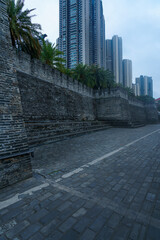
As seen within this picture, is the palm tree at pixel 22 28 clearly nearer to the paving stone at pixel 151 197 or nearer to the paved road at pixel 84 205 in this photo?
the paved road at pixel 84 205

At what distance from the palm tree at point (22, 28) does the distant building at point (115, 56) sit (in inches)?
2533

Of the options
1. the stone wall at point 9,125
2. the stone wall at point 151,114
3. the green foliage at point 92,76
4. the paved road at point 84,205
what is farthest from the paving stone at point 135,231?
the stone wall at point 151,114

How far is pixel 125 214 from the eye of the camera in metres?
2.02

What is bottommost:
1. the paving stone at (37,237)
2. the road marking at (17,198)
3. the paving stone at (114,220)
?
the road marking at (17,198)

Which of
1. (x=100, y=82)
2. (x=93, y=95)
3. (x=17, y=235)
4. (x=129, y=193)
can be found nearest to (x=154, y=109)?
(x=100, y=82)

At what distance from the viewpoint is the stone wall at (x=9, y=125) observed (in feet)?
9.86

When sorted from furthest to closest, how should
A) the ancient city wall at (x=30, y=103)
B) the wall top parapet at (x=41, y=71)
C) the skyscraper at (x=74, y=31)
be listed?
the skyscraper at (x=74, y=31), the wall top parapet at (x=41, y=71), the ancient city wall at (x=30, y=103)

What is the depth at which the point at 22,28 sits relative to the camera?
10758 millimetres

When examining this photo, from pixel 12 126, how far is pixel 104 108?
16.9m

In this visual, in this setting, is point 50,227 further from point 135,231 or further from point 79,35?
point 79,35

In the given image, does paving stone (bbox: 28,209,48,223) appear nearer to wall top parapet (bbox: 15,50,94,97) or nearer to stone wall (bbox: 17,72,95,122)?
stone wall (bbox: 17,72,95,122)

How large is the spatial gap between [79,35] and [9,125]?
65.0 metres

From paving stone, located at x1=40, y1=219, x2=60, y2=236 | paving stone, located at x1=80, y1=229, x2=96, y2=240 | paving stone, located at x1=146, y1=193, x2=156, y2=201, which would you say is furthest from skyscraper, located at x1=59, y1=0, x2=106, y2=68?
paving stone, located at x1=80, y1=229, x2=96, y2=240

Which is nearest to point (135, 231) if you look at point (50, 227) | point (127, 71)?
point (50, 227)
